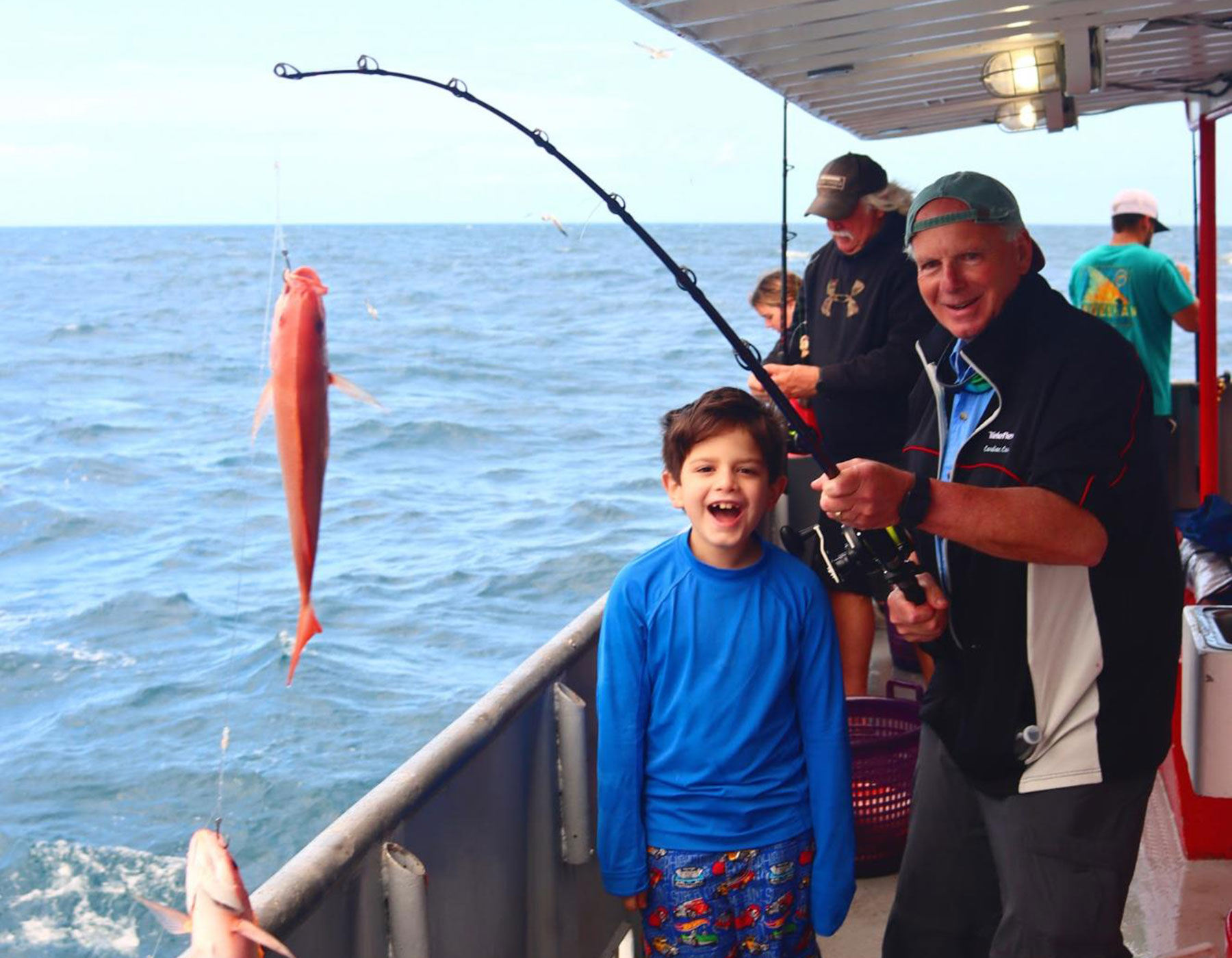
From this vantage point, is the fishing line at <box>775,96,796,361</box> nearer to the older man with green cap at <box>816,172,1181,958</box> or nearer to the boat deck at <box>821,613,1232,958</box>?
the boat deck at <box>821,613,1232,958</box>

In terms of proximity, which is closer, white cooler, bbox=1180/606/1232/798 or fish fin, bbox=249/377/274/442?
fish fin, bbox=249/377/274/442

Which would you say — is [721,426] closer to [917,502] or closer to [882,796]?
[917,502]

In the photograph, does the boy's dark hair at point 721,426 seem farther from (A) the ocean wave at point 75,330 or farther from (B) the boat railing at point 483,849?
(A) the ocean wave at point 75,330

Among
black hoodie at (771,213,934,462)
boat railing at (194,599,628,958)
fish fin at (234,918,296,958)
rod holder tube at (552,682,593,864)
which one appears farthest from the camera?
black hoodie at (771,213,934,462)

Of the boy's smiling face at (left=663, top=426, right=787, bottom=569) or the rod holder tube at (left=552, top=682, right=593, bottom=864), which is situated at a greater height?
the boy's smiling face at (left=663, top=426, right=787, bottom=569)

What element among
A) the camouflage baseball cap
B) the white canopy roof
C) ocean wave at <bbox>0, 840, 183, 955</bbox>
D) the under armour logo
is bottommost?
ocean wave at <bbox>0, 840, 183, 955</bbox>

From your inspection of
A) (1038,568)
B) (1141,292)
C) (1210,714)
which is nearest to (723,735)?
(1038,568)

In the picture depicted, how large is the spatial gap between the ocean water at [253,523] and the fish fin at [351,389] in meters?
0.01

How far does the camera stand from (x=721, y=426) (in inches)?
97.0

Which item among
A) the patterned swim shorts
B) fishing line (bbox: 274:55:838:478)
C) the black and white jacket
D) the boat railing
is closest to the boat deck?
the boat railing

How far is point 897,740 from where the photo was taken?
3.61 m

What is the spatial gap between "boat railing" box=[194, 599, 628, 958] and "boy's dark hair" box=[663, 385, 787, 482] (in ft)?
1.70

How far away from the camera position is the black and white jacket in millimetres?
1953

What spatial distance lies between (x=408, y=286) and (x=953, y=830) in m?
1.62
